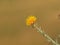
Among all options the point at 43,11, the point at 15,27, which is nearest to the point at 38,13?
the point at 43,11

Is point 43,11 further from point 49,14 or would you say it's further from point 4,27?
point 4,27

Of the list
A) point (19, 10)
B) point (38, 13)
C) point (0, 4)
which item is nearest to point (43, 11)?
point (38, 13)

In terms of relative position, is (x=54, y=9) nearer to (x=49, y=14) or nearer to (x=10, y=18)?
(x=49, y=14)

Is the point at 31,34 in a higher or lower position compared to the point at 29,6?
lower

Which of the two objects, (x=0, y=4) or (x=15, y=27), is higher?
(x=0, y=4)

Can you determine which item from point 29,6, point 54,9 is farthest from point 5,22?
point 54,9
